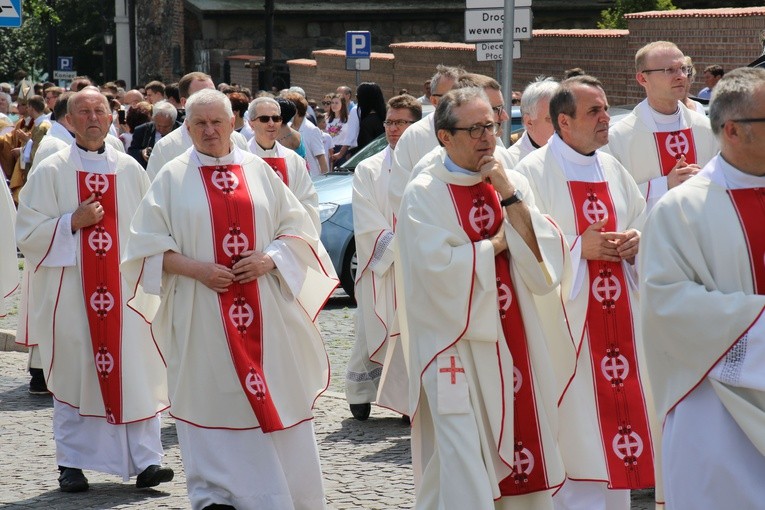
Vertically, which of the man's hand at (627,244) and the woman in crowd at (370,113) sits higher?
the woman in crowd at (370,113)

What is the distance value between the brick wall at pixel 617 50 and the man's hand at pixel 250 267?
1107cm

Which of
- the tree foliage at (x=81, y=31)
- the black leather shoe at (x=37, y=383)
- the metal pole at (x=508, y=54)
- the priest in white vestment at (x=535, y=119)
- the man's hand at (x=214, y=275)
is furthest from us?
the tree foliage at (x=81, y=31)

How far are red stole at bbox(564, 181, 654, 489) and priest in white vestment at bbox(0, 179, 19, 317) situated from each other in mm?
5353

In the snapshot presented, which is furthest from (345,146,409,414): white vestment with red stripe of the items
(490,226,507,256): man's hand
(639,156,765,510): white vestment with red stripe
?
(639,156,765,510): white vestment with red stripe

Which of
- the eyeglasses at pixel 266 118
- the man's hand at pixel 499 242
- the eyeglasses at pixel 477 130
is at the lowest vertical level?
the man's hand at pixel 499 242

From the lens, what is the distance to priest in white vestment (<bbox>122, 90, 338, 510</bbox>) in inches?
258

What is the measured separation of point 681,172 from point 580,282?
84 cm

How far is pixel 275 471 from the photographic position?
21.5 feet

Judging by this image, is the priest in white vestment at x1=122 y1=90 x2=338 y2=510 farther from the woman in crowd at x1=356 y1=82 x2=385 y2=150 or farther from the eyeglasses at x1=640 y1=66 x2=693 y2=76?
the woman in crowd at x1=356 y1=82 x2=385 y2=150

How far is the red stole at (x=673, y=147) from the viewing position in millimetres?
7270

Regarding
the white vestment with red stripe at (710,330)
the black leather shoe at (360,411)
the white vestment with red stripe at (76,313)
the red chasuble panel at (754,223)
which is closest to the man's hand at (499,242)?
the white vestment with red stripe at (710,330)

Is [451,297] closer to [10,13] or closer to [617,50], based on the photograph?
[10,13]

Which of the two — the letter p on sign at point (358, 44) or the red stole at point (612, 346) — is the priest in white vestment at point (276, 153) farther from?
the letter p on sign at point (358, 44)

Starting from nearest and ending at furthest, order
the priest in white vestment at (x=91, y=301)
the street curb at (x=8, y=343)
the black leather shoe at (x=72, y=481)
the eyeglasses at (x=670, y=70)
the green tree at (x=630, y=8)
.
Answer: the eyeglasses at (x=670, y=70) < the black leather shoe at (x=72, y=481) < the priest in white vestment at (x=91, y=301) < the street curb at (x=8, y=343) < the green tree at (x=630, y=8)
